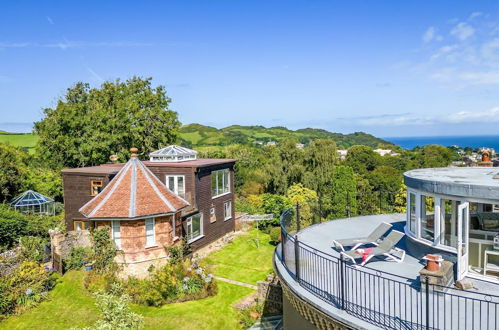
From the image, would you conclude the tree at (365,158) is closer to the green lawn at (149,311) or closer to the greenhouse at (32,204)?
the greenhouse at (32,204)

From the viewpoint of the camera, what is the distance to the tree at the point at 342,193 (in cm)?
2989

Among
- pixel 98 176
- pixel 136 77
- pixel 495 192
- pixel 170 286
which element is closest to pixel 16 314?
pixel 170 286

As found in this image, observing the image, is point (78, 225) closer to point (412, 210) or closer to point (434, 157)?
point (412, 210)

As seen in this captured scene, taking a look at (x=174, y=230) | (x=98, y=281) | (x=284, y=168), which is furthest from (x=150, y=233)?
(x=284, y=168)

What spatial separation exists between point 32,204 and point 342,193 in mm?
25915

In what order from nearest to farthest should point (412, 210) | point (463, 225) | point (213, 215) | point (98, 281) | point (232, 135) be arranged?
point (463, 225) → point (412, 210) → point (98, 281) → point (213, 215) → point (232, 135)

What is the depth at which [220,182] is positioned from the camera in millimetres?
26422

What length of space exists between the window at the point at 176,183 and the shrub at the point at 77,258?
608 cm

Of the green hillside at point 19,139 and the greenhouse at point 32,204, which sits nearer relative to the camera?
the greenhouse at point 32,204

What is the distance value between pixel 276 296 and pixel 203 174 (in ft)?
34.7

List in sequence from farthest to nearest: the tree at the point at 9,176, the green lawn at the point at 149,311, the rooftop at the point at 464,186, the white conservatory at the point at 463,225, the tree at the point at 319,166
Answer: the tree at the point at 319,166
the tree at the point at 9,176
the green lawn at the point at 149,311
the white conservatory at the point at 463,225
the rooftop at the point at 464,186

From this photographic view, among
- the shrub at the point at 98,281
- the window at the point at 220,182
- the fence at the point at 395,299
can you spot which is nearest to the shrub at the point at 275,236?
the window at the point at 220,182

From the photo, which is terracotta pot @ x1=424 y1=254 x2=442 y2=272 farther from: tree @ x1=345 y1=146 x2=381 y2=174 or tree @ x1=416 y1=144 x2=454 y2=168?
tree @ x1=416 y1=144 x2=454 y2=168

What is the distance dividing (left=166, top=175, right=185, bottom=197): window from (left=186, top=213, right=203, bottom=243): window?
69.3 inches
